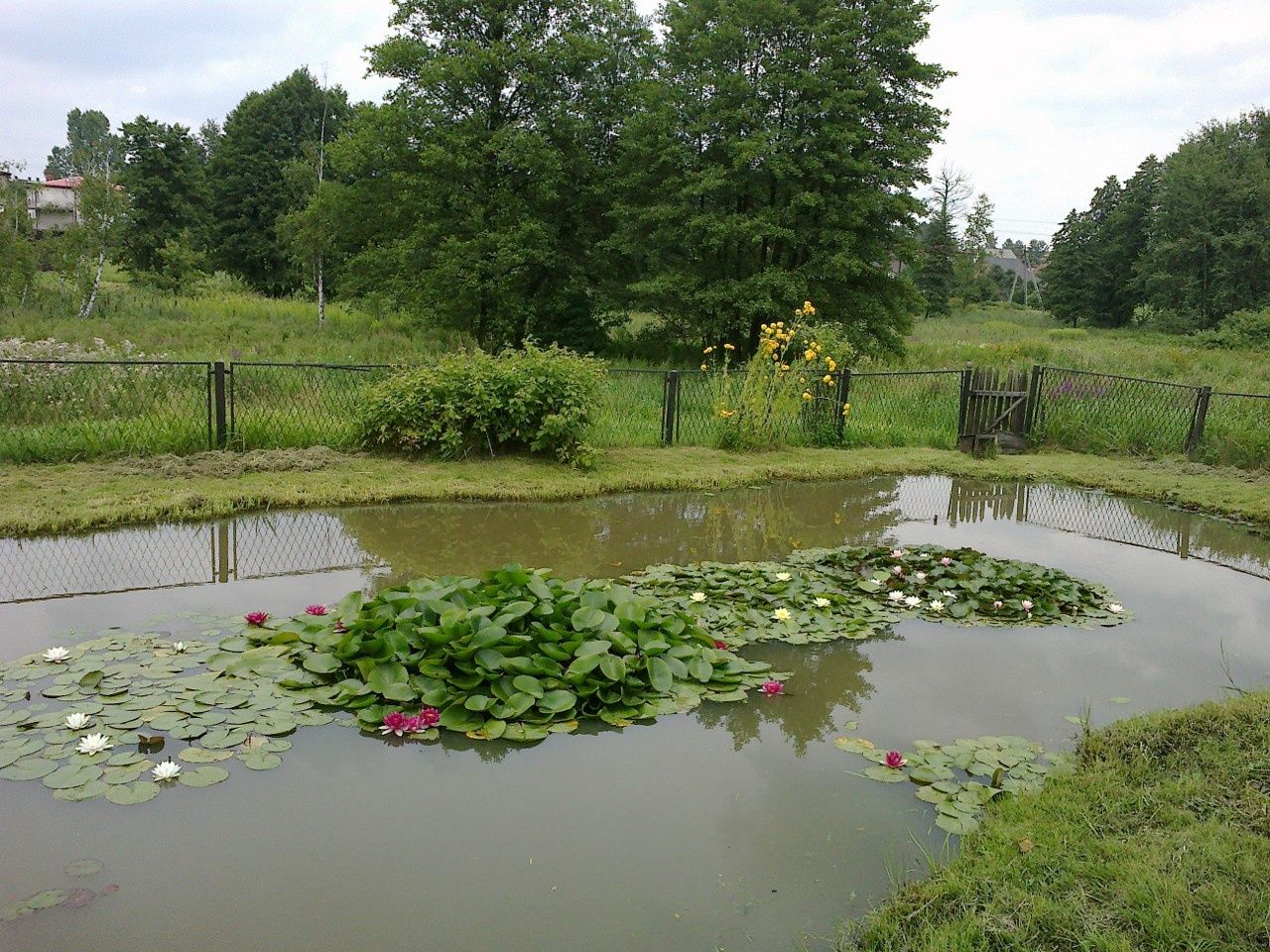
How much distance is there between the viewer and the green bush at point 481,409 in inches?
336

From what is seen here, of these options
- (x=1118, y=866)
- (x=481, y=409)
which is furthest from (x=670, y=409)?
(x=1118, y=866)

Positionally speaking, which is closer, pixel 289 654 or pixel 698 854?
pixel 698 854

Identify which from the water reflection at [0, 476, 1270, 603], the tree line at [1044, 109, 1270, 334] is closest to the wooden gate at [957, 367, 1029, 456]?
the water reflection at [0, 476, 1270, 603]

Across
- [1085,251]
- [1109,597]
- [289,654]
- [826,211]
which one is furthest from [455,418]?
[1085,251]

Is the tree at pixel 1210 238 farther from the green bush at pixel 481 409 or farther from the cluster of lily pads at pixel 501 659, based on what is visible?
the cluster of lily pads at pixel 501 659

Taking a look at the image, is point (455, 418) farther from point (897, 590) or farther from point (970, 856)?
point (970, 856)

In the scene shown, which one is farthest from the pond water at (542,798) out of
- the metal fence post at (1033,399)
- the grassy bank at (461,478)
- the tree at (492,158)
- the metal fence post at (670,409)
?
the tree at (492,158)

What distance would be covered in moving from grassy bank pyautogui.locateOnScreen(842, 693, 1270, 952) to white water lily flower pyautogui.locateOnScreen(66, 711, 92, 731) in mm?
2963

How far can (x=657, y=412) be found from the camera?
37.0 feet

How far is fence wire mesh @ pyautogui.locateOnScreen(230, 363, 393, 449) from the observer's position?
27.8ft

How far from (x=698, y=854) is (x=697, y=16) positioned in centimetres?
1731

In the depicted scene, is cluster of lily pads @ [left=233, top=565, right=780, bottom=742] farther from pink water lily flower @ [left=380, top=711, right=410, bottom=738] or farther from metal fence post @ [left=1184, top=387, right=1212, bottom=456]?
metal fence post @ [left=1184, top=387, right=1212, bottom=456]

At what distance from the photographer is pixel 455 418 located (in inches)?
336

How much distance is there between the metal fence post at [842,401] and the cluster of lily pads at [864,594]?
4.85m
